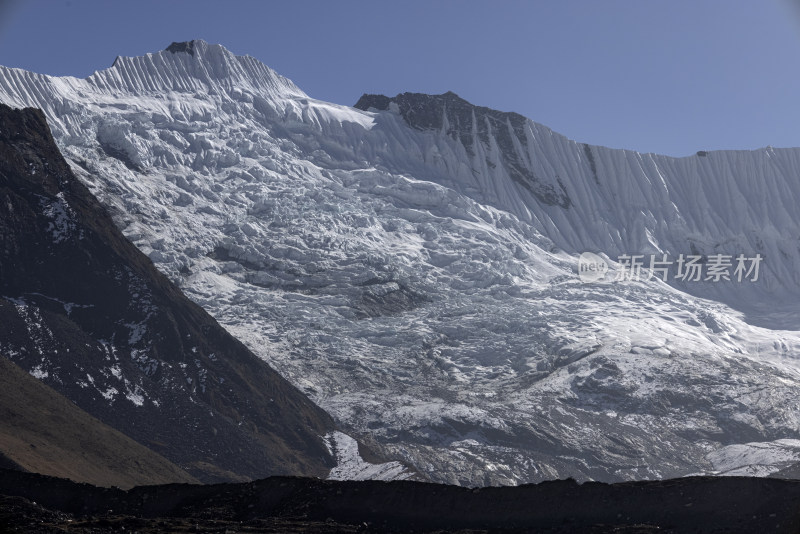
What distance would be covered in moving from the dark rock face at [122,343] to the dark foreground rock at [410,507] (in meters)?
47.0

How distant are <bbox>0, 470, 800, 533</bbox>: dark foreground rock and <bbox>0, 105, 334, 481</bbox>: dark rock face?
46976mm

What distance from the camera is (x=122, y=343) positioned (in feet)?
388

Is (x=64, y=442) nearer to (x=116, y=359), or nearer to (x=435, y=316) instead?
(x=116, y=359)

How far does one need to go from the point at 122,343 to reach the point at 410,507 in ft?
234

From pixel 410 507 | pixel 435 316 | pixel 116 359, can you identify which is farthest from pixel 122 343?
pixel 410 507

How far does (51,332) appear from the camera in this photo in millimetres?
111125

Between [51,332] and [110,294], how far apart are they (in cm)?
1383

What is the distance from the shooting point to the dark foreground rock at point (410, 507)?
48875 mm

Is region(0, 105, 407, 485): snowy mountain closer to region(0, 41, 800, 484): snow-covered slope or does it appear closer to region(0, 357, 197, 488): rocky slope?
region(0, 357, 197, 488): rocky slope

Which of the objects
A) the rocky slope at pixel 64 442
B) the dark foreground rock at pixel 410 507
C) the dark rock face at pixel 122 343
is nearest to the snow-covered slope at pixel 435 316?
the dark rock face at pixel 122 343

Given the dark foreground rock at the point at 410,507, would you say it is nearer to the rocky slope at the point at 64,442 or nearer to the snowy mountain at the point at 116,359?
the rocky slope at the point at 64,442

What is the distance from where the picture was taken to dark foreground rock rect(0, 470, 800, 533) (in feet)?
160

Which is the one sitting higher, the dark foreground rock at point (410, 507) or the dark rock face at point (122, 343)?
the dark rock face at point (122, 343)

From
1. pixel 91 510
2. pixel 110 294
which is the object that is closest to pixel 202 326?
pixel 110 294
